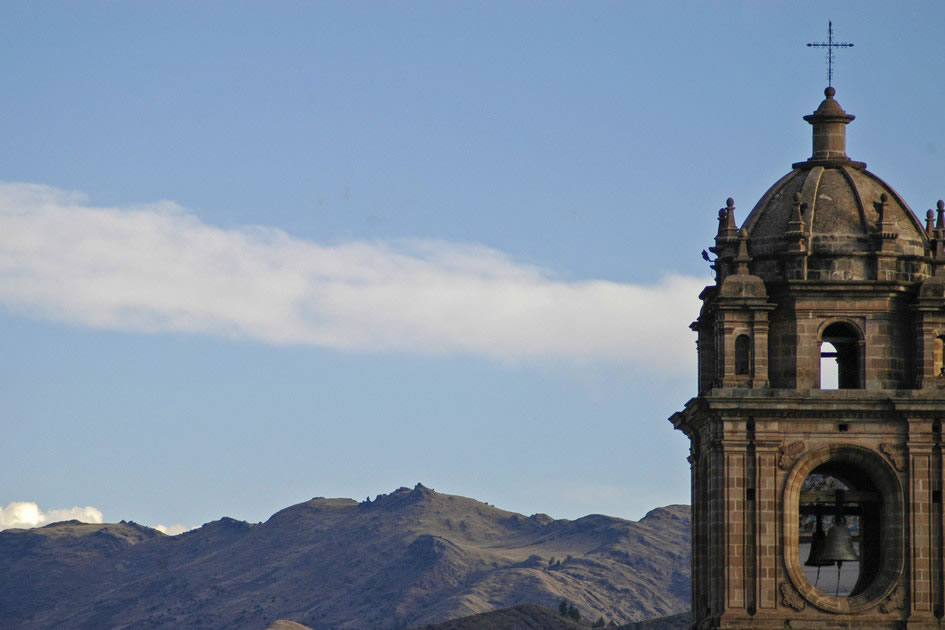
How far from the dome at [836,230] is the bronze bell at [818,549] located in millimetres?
7197

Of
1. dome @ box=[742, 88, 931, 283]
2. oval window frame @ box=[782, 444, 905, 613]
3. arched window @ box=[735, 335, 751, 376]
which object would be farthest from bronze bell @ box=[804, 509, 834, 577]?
dome @ box=[742, 88, 931, 283]

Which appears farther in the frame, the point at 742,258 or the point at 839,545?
the point at 839,545

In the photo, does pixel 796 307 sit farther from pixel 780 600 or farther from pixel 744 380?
pixel 780 600

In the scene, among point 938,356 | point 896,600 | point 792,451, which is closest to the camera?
point 896,600

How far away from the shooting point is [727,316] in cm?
6969

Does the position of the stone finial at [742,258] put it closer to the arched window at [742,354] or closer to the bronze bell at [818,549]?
the arched window at [742,354]

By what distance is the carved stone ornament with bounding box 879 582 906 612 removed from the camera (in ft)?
224

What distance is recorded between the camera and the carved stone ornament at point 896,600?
224 feet

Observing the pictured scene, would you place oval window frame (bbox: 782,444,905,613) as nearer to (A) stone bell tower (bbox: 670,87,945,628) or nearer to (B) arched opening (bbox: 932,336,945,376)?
(A) stone bell tower (bbox: 670,87,945,628)

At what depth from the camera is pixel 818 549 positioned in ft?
235

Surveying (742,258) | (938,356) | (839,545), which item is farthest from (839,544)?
(742,258)

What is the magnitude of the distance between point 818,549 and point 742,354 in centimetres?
643

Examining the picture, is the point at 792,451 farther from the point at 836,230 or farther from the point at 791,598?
the point at 836,230

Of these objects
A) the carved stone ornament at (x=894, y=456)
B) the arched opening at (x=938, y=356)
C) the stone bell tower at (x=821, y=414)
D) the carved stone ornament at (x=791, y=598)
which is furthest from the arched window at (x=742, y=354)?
the carved stone ornament at (x=791, y=598)
